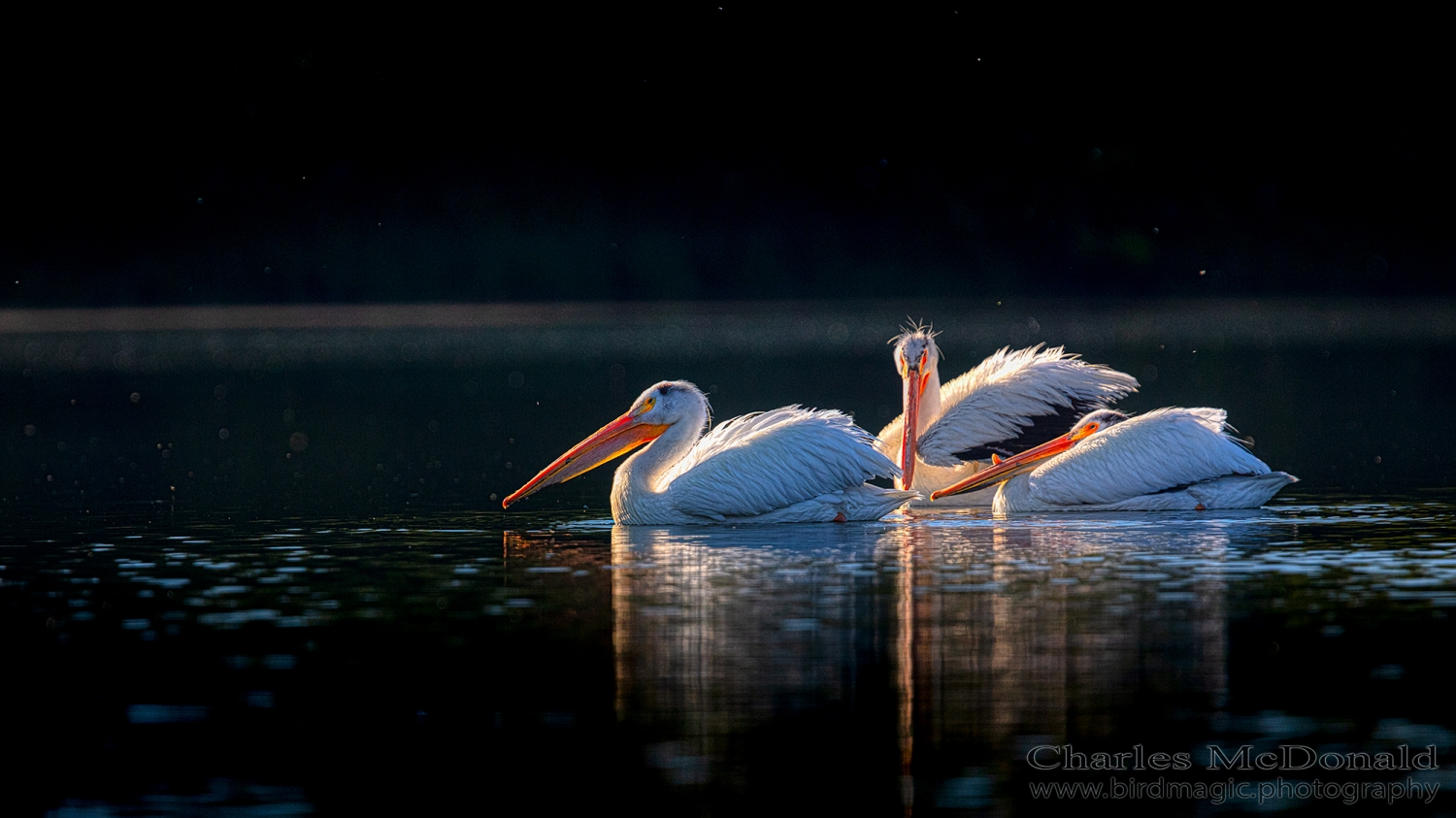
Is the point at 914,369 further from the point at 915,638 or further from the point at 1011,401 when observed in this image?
the point at 915,638

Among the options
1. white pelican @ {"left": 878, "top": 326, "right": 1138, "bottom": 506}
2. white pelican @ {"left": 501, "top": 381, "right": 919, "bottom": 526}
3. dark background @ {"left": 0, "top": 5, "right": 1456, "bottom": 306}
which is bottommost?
white pelican @ {"left": 501, "top": 381, "right": 919, "bottom": 526}

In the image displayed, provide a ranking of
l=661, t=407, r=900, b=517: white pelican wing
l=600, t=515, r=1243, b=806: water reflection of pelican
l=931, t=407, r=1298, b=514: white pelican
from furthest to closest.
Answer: l=931, t=407, r=1298, b=514: white pelican, l=661, t=407, r=900, b=517: white pelican wing, l=600, t=515, r=1243, b=806: water reflection of pelican

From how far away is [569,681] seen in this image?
284 inches

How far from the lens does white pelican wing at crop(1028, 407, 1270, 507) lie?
11.4 metres

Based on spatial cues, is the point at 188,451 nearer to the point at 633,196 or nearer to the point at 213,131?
the point at 633,196

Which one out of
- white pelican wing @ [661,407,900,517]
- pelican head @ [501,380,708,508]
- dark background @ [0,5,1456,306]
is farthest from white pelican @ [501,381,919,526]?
dark background @ [0,5,1456,306]

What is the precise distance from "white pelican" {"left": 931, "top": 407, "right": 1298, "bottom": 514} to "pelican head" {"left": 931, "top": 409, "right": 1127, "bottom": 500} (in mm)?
311

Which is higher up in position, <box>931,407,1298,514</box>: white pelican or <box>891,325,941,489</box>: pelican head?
<box>891,325,941,489</box>: pelican head

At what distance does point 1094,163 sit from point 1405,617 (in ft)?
251

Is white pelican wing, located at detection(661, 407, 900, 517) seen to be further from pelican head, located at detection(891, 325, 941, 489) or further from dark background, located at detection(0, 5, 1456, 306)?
dark background, located at detection(0, 5, 1456, 306)

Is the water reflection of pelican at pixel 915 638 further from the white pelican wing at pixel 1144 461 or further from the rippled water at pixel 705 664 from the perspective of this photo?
the white pelican wing at pixel 1144 461

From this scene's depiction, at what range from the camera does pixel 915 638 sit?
7.76m

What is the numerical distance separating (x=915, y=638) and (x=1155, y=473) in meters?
4.05

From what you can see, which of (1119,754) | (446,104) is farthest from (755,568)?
(446,104)
